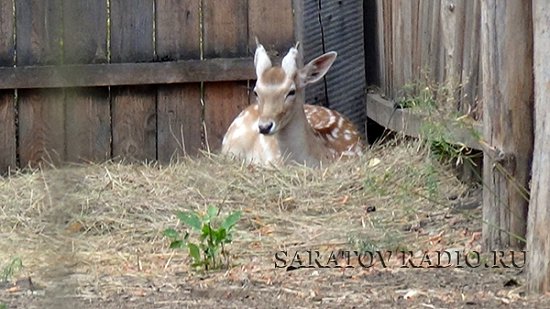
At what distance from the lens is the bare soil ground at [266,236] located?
16.3ft

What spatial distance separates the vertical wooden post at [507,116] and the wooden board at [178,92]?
11.9ft

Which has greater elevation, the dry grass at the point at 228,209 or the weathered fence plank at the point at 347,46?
the weathered fence plank at the point at 347,46

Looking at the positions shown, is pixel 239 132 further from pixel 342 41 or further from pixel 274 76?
pixel 342 41

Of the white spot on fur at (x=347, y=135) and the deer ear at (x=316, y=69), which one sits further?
the white spot on fur at (x=347, y=135)

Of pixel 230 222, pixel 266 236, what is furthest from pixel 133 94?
pixel 230 222

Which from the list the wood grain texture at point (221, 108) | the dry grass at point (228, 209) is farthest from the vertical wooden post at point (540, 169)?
the wood grain texture at point (221, 108)

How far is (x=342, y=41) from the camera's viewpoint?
343 inches

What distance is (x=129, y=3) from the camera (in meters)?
8.61

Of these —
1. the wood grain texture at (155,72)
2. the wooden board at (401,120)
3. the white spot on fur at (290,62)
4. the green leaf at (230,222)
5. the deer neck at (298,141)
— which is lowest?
the deer neck at (298,141)

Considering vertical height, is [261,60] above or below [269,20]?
below

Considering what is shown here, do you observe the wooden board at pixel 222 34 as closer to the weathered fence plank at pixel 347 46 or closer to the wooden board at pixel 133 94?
the wooden board at pixel 133 94

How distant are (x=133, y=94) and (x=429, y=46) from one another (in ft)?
7.70

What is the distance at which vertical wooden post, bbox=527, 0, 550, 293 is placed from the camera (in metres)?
4.66

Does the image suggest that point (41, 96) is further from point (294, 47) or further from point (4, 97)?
point (294, 47)
